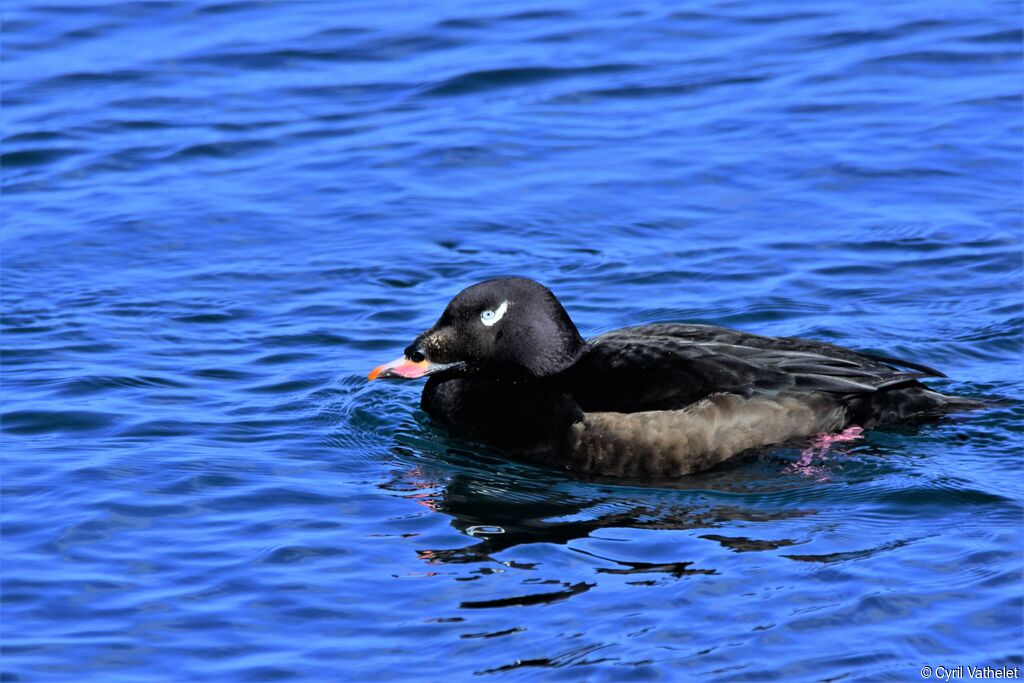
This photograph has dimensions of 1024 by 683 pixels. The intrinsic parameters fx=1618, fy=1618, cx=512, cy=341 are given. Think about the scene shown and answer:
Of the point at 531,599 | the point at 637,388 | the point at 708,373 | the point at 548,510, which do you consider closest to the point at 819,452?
the point at 708,373

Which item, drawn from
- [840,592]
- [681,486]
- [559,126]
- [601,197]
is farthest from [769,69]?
[840,592]

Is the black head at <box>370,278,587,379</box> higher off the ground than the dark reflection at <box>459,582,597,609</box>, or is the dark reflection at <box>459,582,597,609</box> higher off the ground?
the black head at <box>370,278,587,379</box>

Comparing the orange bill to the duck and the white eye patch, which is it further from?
the white eye patch

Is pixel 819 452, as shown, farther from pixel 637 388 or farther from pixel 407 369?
pixel 407 369

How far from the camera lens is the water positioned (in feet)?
22.1

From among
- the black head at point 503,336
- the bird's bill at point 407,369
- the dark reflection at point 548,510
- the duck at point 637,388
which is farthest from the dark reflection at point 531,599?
the bird's bill at point 407,369

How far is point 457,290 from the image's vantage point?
1130cm

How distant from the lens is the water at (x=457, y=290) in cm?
674

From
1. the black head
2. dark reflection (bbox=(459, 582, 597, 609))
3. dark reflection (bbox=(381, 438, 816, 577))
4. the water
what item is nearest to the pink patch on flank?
the water

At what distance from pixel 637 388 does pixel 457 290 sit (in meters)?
3.02

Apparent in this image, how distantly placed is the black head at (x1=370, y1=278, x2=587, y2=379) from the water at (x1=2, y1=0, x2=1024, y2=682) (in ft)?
1.57

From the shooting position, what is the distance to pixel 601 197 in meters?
12.8

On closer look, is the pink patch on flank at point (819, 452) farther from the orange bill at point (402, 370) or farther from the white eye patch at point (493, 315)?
the orange bill at point (402, 370)

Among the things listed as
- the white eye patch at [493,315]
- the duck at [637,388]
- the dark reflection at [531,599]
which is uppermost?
the white eye patch at [493,315]
